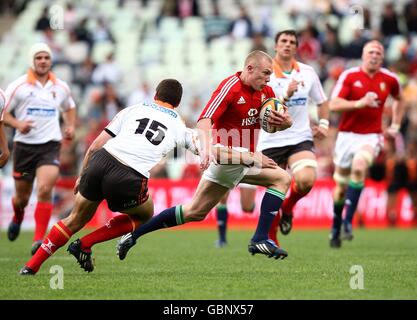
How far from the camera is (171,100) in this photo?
30.1 feet

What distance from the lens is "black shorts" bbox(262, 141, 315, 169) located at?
1210cm

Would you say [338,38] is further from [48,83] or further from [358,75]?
[48,83]

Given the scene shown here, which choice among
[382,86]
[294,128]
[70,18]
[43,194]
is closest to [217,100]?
[294,128]

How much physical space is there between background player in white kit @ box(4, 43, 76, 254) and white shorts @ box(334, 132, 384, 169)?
4135 mm

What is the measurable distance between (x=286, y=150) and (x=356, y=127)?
2.27 meters

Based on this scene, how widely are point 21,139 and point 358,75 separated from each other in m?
5.17

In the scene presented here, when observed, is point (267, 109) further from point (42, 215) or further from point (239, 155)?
point (42, 215)

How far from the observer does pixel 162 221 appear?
998 cm

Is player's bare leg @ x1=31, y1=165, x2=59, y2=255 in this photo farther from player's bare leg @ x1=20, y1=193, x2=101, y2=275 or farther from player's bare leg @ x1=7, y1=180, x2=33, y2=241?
player's bare leg @ x1=20, y1=193, x2=101, y2=275

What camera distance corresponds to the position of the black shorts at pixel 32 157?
12.9 metres

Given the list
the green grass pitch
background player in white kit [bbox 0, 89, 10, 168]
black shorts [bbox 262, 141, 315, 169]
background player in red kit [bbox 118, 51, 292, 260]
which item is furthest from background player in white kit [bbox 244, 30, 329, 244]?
background player in white kit [bbox 0, 89, 10, 168]

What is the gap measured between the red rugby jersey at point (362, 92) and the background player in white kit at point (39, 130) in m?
4.16

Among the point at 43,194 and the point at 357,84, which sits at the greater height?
the point at 357,84
